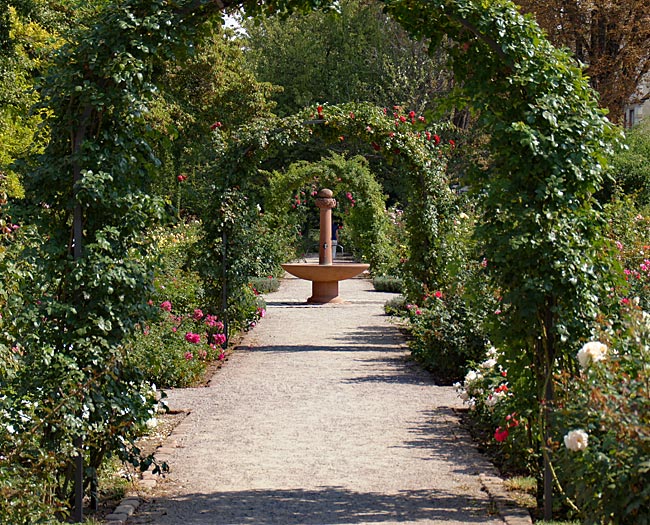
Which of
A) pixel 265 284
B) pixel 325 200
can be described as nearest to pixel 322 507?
pixel 325 200

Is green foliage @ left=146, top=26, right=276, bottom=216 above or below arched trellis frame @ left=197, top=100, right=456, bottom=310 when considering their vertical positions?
above

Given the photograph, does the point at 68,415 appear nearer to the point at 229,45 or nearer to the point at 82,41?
the point at 82,41

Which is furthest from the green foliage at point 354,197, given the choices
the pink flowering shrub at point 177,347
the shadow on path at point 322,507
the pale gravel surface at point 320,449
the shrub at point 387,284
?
the shadow on path at point 322,507

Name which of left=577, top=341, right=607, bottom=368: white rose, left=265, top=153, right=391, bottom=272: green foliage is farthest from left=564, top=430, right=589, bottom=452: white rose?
left=265, top=153, right=391, bottom=272: green foliage

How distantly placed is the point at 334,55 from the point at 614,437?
3825 centimetres

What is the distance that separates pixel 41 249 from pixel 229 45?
1073 inches

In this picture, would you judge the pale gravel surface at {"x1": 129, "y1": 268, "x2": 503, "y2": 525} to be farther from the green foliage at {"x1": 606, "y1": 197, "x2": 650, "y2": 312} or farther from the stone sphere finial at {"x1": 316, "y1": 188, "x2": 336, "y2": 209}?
the stone sphere finial at {"x1": 316, "y1": 188, "x2": 336, "y2": 209}

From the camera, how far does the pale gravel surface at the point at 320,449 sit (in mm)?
5219

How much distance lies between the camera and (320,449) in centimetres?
667

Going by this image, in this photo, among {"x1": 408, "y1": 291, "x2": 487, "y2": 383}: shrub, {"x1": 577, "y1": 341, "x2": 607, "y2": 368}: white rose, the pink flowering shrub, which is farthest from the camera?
{"x1": 408, "y1": 291, "x2": 487, "y2": 383}: shrub

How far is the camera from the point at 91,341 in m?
4.91

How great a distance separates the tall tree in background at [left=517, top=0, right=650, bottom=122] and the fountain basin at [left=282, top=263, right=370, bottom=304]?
10.1 m

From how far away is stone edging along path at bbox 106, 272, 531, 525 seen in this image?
5184mm

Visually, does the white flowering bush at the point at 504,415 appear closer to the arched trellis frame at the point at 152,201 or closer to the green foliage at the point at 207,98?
the arched trellis frame at the point at 152,201
